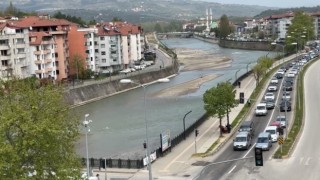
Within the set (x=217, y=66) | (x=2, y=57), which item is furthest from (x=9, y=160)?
(x=217, y=66)

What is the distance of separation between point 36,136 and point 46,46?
5028cm

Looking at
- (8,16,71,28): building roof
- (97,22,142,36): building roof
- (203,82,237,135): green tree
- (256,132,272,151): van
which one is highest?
(8,16,71,28): building roof

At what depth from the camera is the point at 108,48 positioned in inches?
3317

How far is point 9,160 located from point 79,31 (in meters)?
59.2

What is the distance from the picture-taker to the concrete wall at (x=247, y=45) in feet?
437

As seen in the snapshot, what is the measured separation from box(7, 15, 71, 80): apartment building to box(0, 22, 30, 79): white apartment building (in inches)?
11.1

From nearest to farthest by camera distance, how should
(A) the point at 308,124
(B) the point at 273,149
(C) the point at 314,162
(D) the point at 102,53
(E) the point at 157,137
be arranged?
(C) the point at 314,162
(B) the point at 273,149
(A) the point at 308,124
(E) the point at 157,137
(D) the point at 102,53

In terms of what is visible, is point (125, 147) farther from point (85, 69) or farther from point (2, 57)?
point (85, 69)

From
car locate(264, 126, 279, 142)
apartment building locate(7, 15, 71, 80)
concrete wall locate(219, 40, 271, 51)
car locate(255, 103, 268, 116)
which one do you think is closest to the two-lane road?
car locate(264, 126, 279, 142)

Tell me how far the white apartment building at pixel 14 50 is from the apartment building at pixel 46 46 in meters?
0.28

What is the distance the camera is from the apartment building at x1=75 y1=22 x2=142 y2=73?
78.5 meters

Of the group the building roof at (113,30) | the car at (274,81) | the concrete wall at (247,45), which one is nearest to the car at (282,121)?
the car at (274,81)

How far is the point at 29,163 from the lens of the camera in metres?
16.5

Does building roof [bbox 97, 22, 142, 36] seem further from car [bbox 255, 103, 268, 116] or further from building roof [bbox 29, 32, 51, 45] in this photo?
car [bbox 255, 103, 268, 116]
